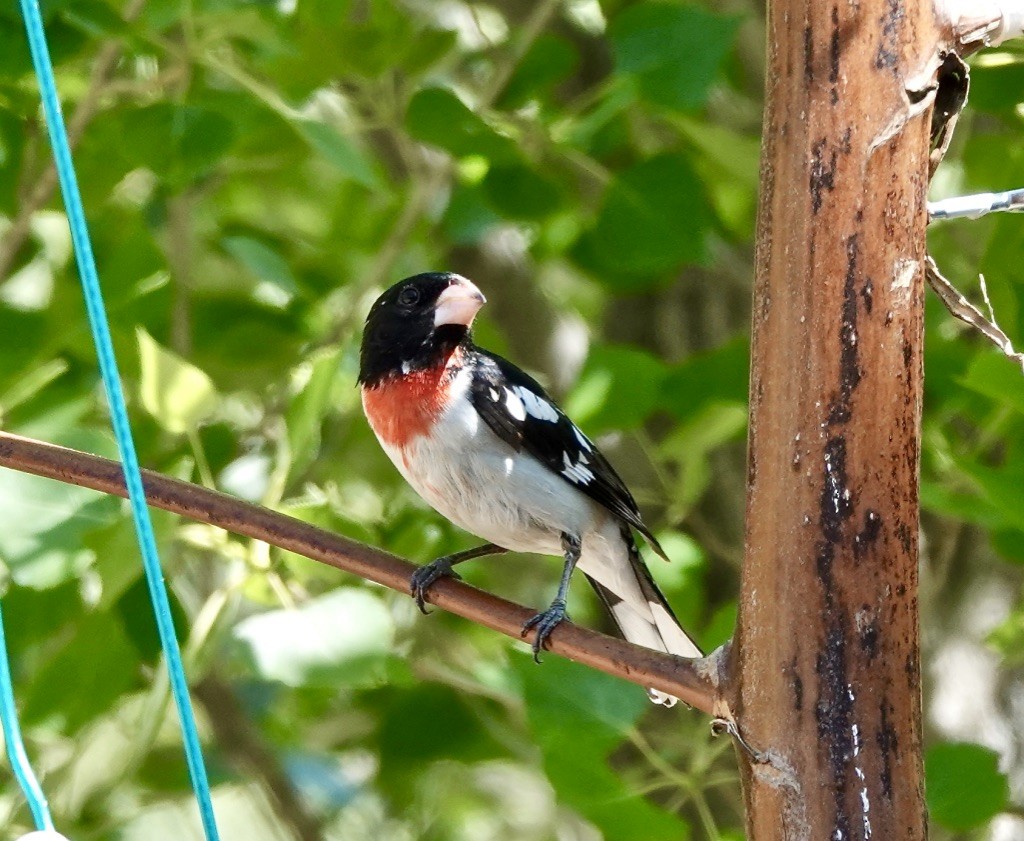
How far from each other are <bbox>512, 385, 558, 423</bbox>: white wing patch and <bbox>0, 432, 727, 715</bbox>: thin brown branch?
660 millimetres

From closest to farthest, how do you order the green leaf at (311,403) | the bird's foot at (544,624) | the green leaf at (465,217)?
the bird's foot at (544,624)
the green leaf at (311,403)
the green leaf at (465,217)

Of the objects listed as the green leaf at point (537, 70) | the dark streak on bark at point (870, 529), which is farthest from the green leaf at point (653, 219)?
the dark streak on bark at point (870, 529)

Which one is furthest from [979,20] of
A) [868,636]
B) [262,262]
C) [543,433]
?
[262,262]

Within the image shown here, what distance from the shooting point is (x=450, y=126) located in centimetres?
247

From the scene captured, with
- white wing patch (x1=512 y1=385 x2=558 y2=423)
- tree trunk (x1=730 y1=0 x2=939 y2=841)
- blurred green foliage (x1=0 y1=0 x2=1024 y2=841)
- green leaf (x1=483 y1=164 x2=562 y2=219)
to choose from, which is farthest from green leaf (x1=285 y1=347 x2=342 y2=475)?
tree trunk (x1=730 y1=0 x2=939 y2=841)

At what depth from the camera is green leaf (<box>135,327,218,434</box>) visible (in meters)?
2.20

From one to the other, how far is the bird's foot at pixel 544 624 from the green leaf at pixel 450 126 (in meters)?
0.89

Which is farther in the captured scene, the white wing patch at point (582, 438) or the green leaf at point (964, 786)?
the white wing patch at point (582, 438)

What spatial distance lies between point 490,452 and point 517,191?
0.64 meters

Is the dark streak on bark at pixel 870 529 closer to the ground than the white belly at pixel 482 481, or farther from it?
closer to the ground

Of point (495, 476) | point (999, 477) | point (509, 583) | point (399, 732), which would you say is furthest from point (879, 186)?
point (509, 583)

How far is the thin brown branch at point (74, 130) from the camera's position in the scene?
2.69 metres

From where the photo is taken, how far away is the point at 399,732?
308 cm

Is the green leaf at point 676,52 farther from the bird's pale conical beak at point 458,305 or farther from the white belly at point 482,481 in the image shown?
the white belly at point 482,481
